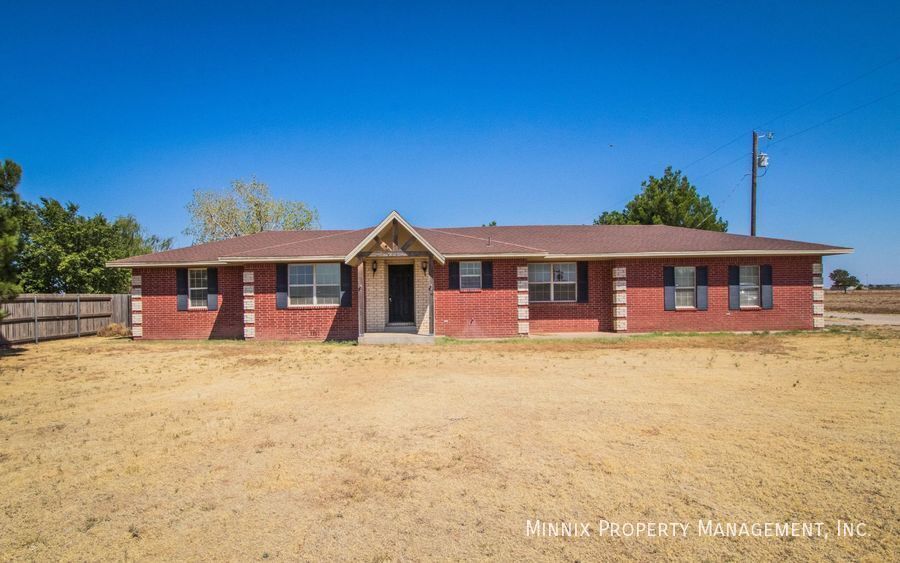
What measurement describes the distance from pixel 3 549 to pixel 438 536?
316cm

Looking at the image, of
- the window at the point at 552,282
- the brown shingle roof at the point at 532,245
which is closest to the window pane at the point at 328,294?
the brown shingle roof at the point at 532,245

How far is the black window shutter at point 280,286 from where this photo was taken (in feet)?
54.5

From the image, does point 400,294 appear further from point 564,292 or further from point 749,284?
point 749,284

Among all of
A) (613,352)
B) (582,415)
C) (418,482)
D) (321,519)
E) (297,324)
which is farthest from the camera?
(297,324)

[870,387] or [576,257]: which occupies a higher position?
[576,257]

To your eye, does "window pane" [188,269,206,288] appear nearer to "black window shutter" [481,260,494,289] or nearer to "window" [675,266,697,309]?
"black window shutter" [481,260,494,289]

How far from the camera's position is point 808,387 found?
783cm

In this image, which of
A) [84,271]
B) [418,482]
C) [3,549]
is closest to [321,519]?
[418,482]

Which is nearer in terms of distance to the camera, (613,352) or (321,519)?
(321,519)

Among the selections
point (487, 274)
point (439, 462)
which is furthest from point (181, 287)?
point (439, 462)

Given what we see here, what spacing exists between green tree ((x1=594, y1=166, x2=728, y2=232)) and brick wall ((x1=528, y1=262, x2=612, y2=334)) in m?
17.1

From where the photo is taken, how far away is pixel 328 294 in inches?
661

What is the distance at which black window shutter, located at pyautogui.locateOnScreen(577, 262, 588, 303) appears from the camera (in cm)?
1786

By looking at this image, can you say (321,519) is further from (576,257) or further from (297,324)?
(576,257)
